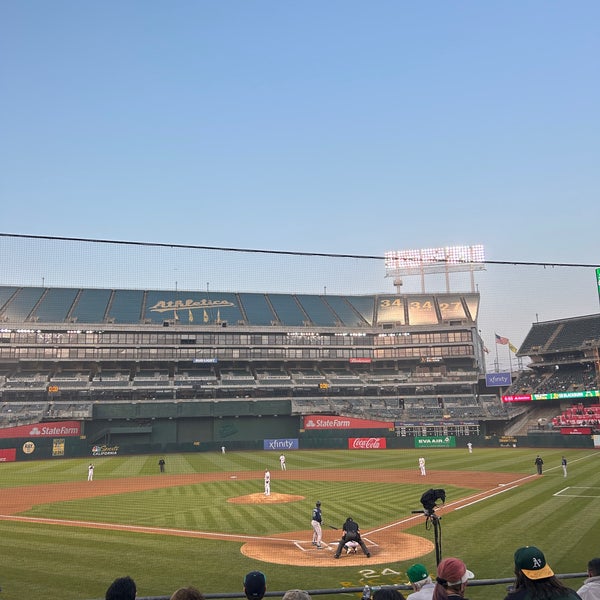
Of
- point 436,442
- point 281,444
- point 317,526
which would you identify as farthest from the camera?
point 281,444

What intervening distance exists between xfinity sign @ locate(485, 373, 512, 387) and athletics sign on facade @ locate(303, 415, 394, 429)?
52.7ft

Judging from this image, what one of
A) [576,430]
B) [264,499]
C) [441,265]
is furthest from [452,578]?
[441,265]

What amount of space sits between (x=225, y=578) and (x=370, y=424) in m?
50.8

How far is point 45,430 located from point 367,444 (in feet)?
112

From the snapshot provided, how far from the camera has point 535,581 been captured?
4.11m

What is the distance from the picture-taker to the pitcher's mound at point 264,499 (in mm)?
26094

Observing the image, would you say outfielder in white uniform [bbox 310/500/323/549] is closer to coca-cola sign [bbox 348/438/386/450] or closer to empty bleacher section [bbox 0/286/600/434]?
coca-cola sign [bbox 348/438/386/450]

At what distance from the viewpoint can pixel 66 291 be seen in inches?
3059

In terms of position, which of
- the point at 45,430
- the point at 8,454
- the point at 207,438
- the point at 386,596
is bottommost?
the point at 207,438

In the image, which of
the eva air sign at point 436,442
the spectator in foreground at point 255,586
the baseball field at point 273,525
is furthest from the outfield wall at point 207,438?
the spectator in foreground at point 255,586

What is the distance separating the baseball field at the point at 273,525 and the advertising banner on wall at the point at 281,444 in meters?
19.6

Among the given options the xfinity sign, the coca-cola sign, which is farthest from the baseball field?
the xfinity sign

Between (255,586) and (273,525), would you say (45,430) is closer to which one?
(273,525)

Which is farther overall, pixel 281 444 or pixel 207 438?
pixel 207 438
